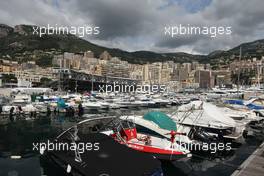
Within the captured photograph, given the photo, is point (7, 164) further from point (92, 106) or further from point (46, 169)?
point (92, 106)

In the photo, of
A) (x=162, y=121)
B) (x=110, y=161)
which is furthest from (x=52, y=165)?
(x=162, y=121)

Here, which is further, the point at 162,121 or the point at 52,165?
the point at 162,121

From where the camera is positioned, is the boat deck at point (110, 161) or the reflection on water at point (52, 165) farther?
the reflection on water at point (52, 165)

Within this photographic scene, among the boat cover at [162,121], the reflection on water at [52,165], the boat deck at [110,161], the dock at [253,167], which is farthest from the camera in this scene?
the boat cover at [162,121]

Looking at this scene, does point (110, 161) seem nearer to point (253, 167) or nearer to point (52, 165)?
point (52, 165)

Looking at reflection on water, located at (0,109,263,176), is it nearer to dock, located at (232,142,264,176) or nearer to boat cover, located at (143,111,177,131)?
dock, located at (232,142,264,176)

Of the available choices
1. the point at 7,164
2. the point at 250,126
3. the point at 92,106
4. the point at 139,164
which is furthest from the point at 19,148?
the point at 92,106

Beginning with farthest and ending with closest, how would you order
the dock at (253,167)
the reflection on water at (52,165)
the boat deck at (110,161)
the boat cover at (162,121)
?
the boat cover at (162,121) → the reflection on water at (52,165) → the dock at (253,167) → the boat deck at (110,161)

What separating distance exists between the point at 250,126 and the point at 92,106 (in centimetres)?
2693

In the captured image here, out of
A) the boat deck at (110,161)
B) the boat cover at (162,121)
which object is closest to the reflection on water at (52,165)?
the boat cover at (162,121)

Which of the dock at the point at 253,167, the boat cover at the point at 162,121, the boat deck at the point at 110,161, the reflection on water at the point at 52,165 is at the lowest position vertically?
the reflection on water at the point at 52,165

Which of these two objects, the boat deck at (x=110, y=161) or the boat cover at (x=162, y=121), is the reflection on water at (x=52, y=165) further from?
the boat deck at (x=110, y=161)

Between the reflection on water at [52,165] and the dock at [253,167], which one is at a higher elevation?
the dock at [253,167]

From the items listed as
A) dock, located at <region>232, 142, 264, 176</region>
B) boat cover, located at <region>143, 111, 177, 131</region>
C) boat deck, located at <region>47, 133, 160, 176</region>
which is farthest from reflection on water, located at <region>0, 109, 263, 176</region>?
boat deck, located at <region>47, 133, 160, 176</region>
